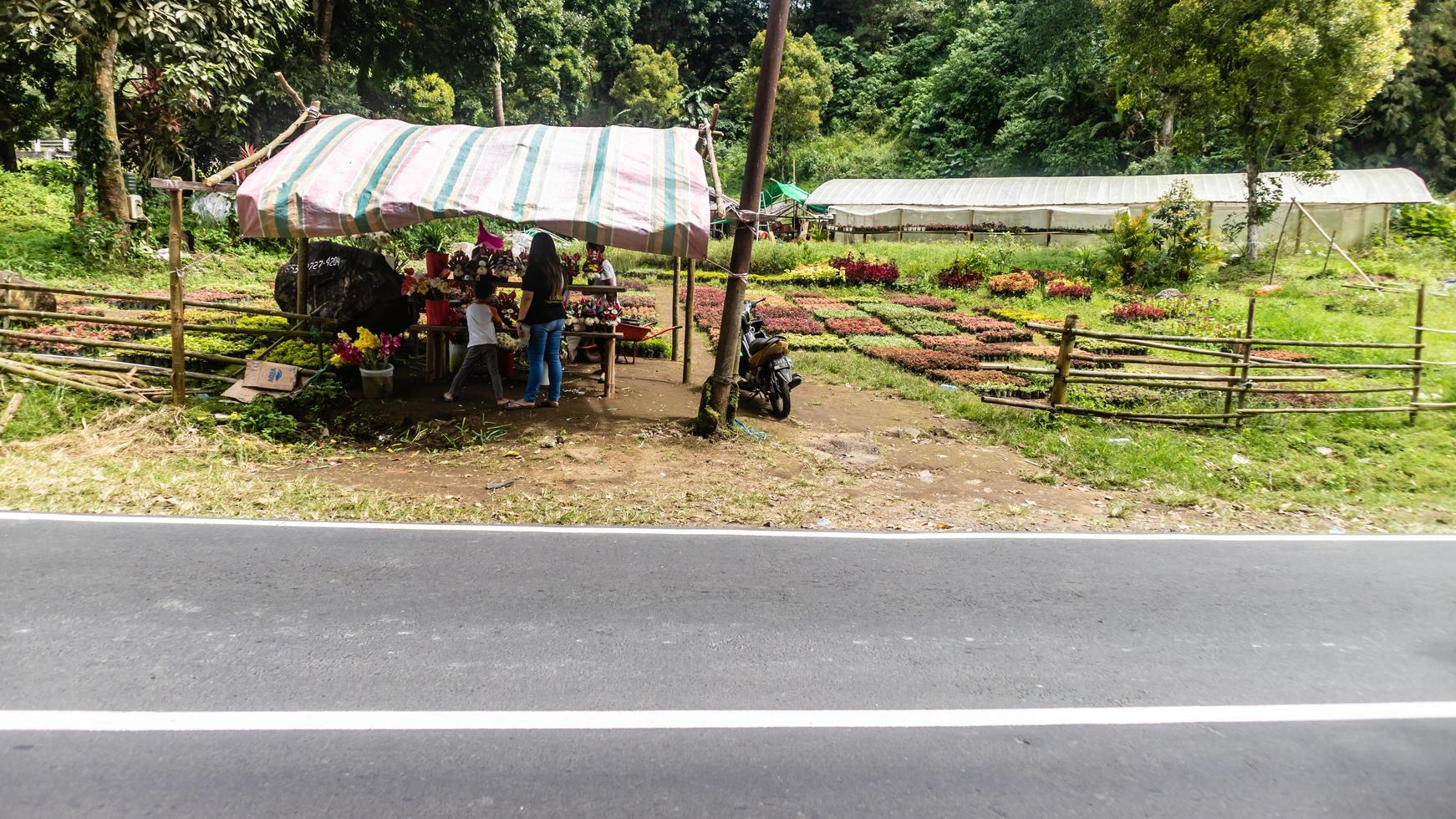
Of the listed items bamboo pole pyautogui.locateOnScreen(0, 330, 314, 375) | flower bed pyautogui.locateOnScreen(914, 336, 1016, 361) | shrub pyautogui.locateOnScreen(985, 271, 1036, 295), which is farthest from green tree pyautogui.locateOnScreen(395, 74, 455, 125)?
bamboo pole pyautogui.locateOnScreen(0, 330, 314, 375)

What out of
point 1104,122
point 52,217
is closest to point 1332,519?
point 52,217

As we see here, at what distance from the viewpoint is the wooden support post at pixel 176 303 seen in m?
8.06

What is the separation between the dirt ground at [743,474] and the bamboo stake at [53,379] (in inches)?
94.7

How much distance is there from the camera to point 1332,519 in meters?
7.71

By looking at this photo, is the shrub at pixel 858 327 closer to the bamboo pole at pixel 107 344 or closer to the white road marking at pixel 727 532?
the white road marking at pixel 727 532

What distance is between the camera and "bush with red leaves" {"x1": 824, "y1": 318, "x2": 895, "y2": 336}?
16.6m

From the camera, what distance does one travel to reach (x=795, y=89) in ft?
135

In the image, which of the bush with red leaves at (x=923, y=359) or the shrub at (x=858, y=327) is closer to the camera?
the bush with red leaves at (x=923, y=359)

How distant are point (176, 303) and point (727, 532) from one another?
238 inches

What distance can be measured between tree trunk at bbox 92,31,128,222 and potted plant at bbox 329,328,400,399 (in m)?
11.3

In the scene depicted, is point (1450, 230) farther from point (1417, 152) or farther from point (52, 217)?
point (52, 217)

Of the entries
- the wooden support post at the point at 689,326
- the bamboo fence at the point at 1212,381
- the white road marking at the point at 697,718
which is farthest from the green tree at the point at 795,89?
the white road marking at the point at 697,718

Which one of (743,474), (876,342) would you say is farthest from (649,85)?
(743,474)

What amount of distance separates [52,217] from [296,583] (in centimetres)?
2237
